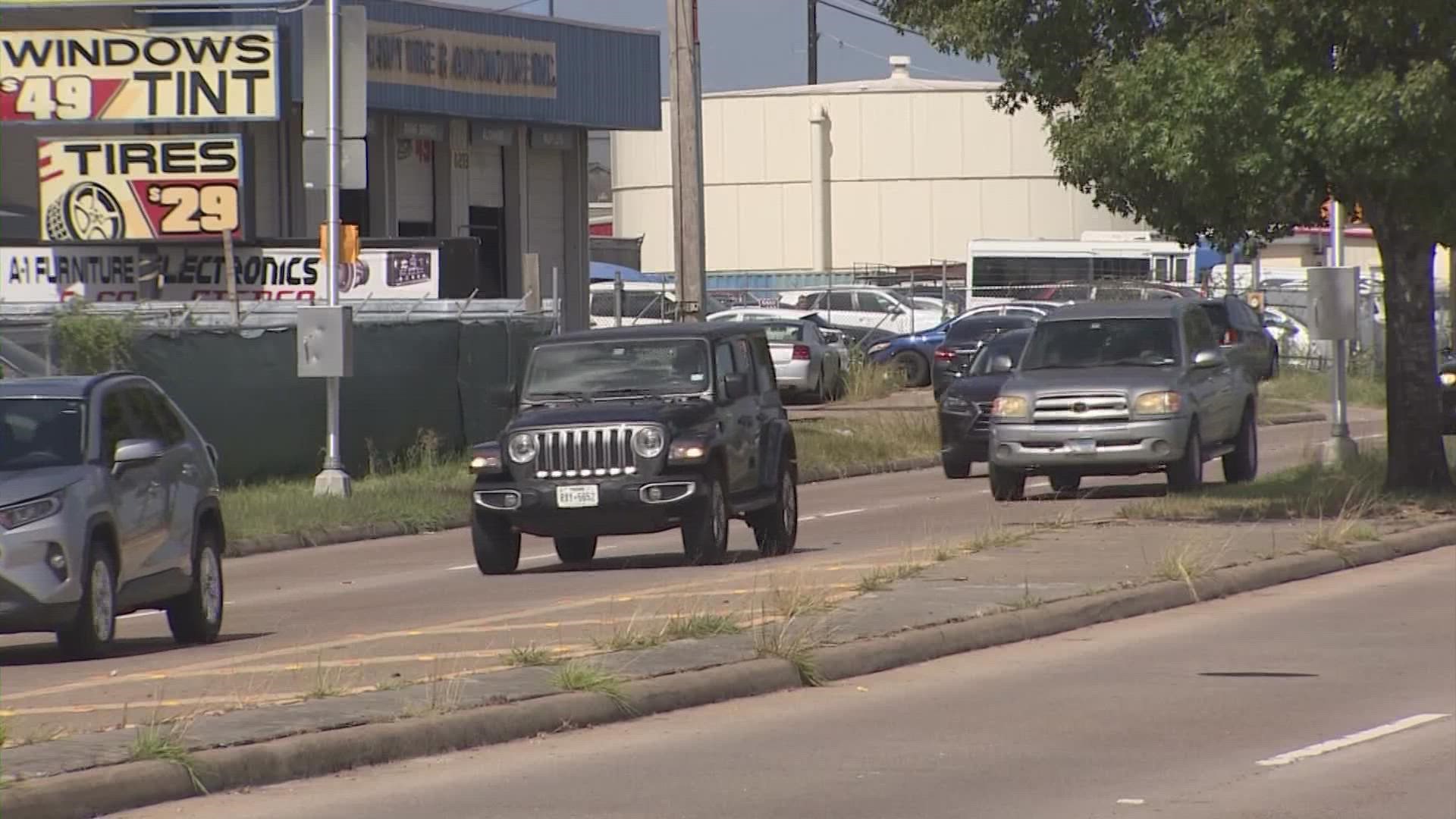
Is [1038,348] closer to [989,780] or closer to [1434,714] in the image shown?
[1434,714]

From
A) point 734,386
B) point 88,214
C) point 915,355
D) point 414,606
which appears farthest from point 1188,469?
point 915,355

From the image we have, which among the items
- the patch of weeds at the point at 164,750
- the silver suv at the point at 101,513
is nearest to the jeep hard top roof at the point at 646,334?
the silver suv at the point at 101,513

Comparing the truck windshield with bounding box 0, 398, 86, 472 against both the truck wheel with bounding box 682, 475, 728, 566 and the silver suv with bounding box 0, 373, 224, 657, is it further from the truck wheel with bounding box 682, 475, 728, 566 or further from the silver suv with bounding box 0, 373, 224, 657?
the truck wheel with bounding box 682, 475, 728, 566

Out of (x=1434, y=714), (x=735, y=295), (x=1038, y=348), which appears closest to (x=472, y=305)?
(x=1038, y=348)

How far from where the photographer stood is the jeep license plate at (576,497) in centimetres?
1825

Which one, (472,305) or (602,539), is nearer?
(602,539)

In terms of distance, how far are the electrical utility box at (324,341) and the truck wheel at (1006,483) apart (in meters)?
7.11

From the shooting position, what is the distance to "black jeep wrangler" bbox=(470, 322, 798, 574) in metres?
18.2

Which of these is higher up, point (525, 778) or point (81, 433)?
point (81, 433)

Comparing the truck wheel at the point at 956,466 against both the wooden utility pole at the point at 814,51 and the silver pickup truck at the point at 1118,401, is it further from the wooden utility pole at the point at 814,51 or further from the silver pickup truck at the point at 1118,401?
the wooden utility pole at the point at 814,51

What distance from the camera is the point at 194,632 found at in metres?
14.7

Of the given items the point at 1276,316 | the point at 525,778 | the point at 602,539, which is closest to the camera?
the point at 525,778

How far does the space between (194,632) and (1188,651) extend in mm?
6041

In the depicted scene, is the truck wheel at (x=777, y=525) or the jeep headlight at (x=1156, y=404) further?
the jeep headlight at (x=1156, y=404)
